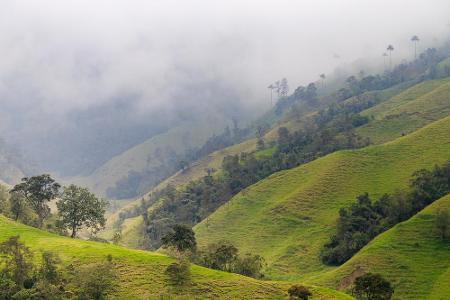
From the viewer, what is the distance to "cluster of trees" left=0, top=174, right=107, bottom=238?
124688mm

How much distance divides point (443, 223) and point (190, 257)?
64407 millimetres

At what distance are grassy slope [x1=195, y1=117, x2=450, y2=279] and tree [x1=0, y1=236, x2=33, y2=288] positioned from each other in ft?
253

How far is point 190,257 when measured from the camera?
107 meters

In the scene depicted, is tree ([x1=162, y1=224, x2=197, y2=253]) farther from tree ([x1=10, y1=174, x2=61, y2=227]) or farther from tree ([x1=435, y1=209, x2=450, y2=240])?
tree ([x1=435, y1=209, x2=450, y2=240])

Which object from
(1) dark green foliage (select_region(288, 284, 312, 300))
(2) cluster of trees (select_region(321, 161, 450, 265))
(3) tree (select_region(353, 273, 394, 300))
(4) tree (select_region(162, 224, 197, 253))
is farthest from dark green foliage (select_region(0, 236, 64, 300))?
(2) cluster of trees (select_region(321, 161, 450, 265))

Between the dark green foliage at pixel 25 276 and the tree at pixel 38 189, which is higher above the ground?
A: the tree at pixel 38 189

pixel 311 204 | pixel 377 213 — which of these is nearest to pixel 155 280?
pixel 377 213

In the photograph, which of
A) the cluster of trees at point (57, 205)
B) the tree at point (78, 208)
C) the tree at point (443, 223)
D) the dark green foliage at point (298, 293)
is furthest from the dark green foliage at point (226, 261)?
the tree at point (443, 223)

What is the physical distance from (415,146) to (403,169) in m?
17.4

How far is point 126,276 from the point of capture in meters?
89.1

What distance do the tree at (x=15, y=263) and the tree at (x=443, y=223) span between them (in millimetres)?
94740

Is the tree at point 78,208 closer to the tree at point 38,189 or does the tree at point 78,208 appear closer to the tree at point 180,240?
the tree at point 38,189

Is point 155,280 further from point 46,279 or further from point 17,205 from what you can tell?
point 17,205

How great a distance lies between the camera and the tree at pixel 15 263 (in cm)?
8125
